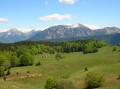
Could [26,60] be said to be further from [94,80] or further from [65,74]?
[94,80]

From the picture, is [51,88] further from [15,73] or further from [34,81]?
[15,73]

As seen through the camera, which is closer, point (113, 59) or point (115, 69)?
point (115, 69)

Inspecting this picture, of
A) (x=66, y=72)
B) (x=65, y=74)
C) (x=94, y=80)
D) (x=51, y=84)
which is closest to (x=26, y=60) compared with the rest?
(x=66, y=72)

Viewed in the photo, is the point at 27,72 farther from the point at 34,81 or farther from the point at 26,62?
the point at 26,62

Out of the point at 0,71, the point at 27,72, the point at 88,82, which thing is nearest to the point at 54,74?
the point at 27,72

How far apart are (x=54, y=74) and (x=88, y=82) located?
37691 millimetres

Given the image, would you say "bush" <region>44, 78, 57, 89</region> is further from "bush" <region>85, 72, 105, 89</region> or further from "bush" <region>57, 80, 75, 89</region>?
"bush" <region>85, 72, 105, 89</region>

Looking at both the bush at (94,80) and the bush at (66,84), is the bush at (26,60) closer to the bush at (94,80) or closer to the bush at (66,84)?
the bush at (94,80)

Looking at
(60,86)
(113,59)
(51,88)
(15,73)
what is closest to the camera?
(60,86)

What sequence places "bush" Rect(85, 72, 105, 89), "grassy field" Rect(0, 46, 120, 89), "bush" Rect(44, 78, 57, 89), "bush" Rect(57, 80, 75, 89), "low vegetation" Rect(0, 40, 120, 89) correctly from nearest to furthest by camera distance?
"bush" Rect(57, 80, 75, 89) → "bush" Rect(85, 72, 105, 89) → "low vegetation" Rect(0, 40, 120, 89) → "bush" Rect(44, 78, 57, 89) → "grassy field" Rect(0, 46, 120, 89)

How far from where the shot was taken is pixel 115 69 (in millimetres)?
110312

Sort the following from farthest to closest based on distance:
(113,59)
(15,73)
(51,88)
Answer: (113,59)
(15,73)
(51,88)

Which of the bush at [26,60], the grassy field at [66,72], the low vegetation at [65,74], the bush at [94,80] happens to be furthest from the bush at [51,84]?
the bush at [26,60]

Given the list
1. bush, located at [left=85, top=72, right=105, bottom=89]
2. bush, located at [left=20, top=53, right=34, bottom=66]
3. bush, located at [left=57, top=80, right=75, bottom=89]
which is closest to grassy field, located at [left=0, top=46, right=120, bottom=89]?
bush, located at [left=85, top=72, right=105, bottom=89]
